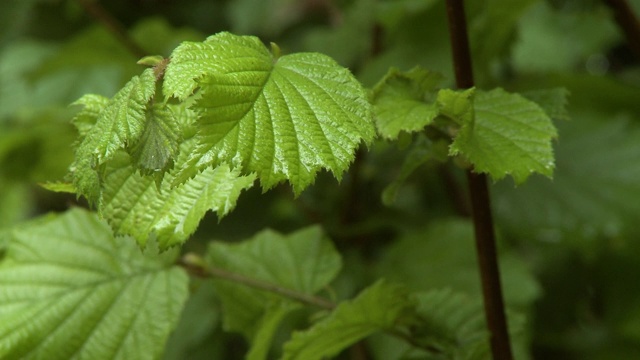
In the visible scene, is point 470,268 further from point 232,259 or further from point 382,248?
point 232,259

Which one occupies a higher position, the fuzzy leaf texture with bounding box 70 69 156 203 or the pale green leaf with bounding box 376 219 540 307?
the pale green leaf with bounding box 376 219 540 307

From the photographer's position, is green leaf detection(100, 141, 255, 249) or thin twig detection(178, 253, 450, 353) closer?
green leaf detection(100, 141, 255, 249)

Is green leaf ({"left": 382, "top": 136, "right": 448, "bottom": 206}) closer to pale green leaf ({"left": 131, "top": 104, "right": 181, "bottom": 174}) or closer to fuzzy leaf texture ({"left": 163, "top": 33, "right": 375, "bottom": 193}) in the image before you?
fuzzy leaf texture ({"left": 163, "top": 33, "right": 375, "bottom": 193})

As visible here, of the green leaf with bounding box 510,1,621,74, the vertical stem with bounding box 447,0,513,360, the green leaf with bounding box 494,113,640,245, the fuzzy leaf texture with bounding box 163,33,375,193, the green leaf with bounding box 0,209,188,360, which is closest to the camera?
the fuzzy leaf texture with bounding box 163,33,375,193

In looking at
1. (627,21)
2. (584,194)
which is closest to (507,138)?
(627,21)

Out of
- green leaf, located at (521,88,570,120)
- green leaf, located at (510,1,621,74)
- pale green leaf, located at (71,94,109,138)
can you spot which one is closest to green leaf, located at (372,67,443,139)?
green leaf, located at (521,88,570,120)

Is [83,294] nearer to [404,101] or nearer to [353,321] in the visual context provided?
[353,321]
